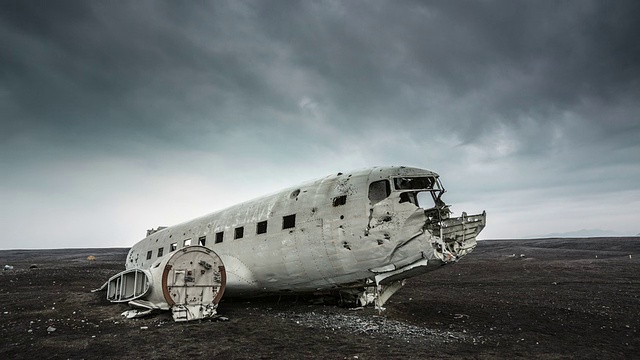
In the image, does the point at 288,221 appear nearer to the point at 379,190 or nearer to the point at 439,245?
the point at 379,190

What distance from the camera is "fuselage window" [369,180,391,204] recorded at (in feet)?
34.1

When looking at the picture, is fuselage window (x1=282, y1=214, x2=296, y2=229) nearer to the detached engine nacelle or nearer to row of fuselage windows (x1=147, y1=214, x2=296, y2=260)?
row of fuselage windows (x1=147, y1=214, x2=296, y2=260)

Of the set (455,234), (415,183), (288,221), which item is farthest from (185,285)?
(455,234)

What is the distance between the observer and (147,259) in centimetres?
1903

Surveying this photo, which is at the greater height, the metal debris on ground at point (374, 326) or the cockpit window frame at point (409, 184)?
the cockpit window frame at point (409, 184)

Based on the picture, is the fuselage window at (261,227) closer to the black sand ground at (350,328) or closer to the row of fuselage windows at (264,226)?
the row of fuselage windows at (264,226)

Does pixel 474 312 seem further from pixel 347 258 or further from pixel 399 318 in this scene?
pixel 347 258

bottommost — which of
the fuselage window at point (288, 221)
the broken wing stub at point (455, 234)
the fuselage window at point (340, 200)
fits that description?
the broken wing stub at point (455, 234)

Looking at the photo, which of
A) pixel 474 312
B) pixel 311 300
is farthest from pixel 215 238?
pixel 474 312

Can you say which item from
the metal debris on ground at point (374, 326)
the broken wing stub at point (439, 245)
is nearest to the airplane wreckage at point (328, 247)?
the broken wing stub at point (439, 245)

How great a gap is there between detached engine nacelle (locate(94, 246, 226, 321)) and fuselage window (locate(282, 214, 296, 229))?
2649 mm

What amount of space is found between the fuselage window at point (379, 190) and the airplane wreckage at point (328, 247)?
31mm

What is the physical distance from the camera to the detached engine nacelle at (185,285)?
35.4 ft

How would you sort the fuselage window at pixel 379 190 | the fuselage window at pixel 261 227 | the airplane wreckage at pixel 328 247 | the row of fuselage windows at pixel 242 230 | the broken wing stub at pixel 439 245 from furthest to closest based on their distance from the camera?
the fuselage window at pixel 261 227 < the row of fuselage windows at pixel 242 230 < the fuselage window at pixel 379 190 < the airplane wreckage at pixel 328 247 < the broken wing stub at pixel 439 245
